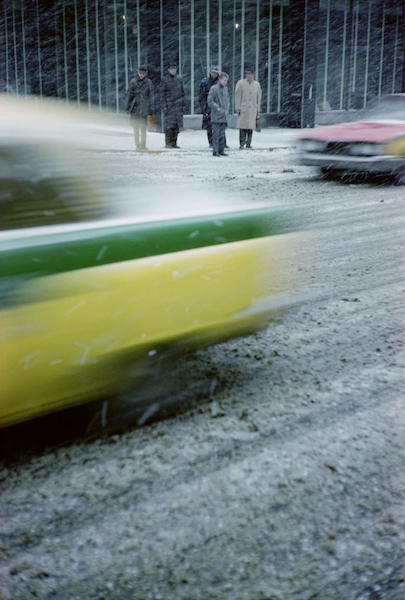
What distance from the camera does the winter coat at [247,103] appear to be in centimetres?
1658

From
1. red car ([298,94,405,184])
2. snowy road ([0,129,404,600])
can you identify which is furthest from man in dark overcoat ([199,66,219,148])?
snowy road ([0,129,404,600])

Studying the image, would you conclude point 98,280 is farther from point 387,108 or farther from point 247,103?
point 247,103

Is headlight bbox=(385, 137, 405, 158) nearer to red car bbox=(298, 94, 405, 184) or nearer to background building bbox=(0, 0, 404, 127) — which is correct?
red car bbox=(298, 94, 405, 184)

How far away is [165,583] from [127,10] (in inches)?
920

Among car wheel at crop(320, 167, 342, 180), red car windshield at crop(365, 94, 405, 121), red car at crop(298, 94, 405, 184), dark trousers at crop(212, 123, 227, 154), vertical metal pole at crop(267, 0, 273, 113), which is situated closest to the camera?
red car at crop(298, 94, 405, 184)

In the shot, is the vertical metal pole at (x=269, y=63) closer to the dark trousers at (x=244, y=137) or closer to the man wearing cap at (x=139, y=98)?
the dark trousers at (x=244, y=137)

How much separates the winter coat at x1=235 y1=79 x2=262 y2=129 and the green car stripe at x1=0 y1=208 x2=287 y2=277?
13597mm

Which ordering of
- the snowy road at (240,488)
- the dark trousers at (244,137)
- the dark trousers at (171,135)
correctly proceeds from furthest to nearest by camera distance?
the dark trousers at (244,137)
the dark trousers at (171,135)
the snowy road at (240,488)

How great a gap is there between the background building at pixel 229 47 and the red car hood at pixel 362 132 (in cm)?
1135

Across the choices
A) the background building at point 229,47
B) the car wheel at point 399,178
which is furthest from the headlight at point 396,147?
the background building at point 229,47

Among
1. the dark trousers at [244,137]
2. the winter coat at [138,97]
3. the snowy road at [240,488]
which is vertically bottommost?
the snowy road at [240,488]

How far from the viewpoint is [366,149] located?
10.4 m

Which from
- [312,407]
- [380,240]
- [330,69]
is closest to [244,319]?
[312,407]

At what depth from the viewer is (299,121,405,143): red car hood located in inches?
410
